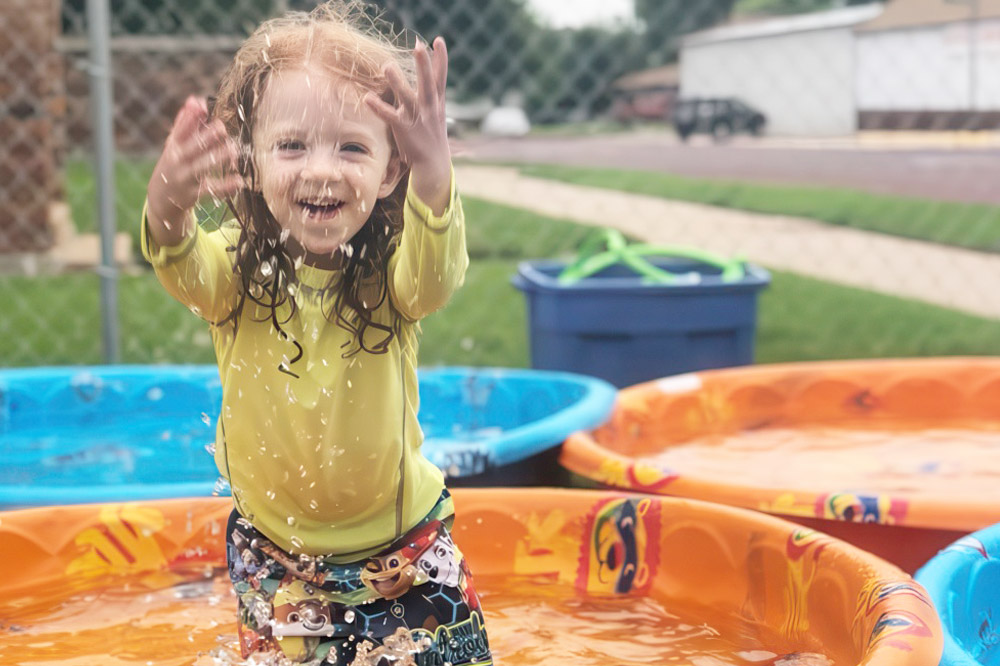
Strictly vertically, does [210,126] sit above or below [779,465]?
above

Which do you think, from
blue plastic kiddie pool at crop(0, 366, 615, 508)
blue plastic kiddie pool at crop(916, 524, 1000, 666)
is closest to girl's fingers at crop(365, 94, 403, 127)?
blue plastic kiddie pool at crop(916, 524, 1000, 666)

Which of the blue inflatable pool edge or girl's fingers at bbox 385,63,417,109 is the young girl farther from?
the blue inflatable pool edge

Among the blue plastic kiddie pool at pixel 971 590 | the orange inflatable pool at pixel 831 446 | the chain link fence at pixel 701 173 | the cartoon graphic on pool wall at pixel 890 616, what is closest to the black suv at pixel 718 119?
the chain link fence at pixel 701 173

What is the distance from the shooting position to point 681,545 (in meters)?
1.99

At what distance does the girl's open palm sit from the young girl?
0.11 metres

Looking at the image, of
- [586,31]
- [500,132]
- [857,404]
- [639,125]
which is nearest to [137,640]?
[857,404]

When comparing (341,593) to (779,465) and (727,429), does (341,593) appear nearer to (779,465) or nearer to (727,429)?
(779,465)

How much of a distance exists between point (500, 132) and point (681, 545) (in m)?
3.07

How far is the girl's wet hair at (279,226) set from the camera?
1424mm

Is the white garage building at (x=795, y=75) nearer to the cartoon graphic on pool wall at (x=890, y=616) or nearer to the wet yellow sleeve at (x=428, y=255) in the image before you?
the cartoon graphic on pool wall at (x=890, y=616)

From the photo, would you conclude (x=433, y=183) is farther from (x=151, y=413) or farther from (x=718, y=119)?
(x=718, y=119)

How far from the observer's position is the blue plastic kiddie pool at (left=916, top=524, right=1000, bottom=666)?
Result: 1505mm

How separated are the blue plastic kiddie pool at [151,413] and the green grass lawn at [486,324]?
102 centimetres

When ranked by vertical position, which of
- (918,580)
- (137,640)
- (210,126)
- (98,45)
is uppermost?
(98,45)
